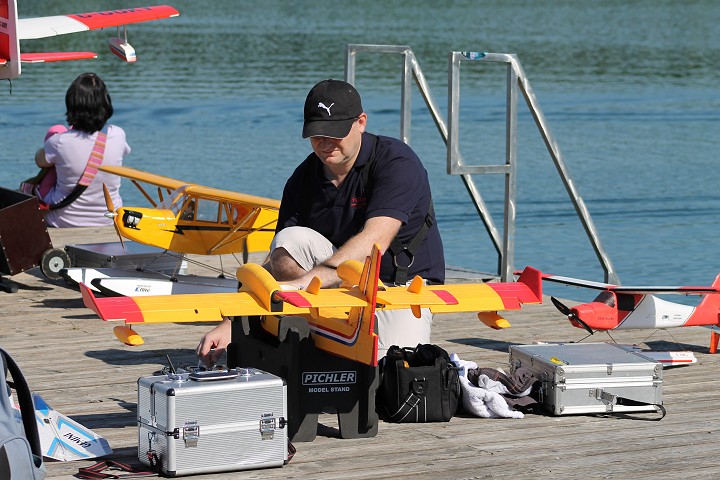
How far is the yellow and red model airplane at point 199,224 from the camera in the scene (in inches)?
337

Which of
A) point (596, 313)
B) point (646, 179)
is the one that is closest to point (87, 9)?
point (646, 179)

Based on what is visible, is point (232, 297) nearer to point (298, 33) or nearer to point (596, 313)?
point (596, 313)

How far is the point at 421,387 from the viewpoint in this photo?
5402 millimetres

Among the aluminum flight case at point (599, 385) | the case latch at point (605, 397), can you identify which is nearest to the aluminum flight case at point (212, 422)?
the aluminum flight case at point (599, 385)

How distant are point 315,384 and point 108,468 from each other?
87 centimetres

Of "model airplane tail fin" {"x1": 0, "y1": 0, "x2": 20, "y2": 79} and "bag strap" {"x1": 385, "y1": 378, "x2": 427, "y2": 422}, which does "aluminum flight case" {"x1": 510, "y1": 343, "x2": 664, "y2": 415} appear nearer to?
"bag strap" {"x1": 385, "y1": 378, "x2": 427, "y2": 422}

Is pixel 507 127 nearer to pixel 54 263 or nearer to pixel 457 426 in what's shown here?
pixel 54 263

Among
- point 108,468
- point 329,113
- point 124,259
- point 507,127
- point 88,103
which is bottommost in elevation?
point 124,259

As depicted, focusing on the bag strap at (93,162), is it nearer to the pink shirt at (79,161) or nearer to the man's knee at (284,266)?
the pink shirt at (79,161)

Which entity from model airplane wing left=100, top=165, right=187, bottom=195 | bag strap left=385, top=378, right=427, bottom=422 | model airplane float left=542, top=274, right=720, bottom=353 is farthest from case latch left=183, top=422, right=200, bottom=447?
model airplane wing left=100, top=165, right=187, bottom=195

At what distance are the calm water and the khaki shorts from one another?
7.53 m

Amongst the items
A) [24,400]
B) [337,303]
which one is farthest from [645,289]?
[24,400]

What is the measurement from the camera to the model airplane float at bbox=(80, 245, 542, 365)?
455 centimetres

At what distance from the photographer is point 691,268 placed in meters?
14.9
